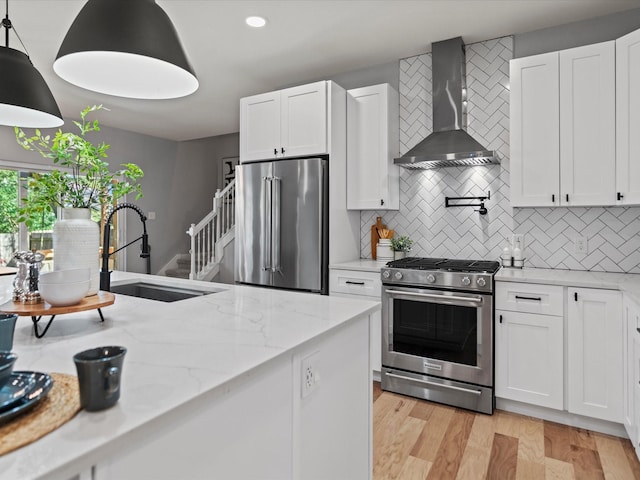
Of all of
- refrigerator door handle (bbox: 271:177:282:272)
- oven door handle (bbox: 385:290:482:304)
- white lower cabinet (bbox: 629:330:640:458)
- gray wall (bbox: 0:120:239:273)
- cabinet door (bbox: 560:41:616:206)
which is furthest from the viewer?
gray wall (bbox: 0:120:239:273)

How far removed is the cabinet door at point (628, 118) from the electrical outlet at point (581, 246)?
500mm

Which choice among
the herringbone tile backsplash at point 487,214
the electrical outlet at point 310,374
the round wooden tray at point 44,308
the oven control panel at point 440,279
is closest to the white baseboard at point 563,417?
the oven control panel at point 440,279

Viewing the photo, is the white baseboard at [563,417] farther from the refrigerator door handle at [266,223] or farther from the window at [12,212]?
the window at [12,212]

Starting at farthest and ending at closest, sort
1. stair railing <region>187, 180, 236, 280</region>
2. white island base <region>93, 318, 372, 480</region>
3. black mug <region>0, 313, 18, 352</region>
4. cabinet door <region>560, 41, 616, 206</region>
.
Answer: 1. stair railing <region>187, 180, 236, 280</region>
2. cabinet door <region>560, 41, 616, 206</region>
3. black mug <region>0, 313, 18, 352</region>
4. white island base <region>93, 318, 372, 480</region>

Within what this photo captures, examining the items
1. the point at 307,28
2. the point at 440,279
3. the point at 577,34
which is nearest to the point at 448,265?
the point at 440,279

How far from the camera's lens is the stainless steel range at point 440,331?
107 inches

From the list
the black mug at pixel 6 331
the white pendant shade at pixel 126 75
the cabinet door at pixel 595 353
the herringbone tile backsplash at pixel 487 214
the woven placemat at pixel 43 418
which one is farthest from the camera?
the herringbone tile backsplash at pixel 487 214

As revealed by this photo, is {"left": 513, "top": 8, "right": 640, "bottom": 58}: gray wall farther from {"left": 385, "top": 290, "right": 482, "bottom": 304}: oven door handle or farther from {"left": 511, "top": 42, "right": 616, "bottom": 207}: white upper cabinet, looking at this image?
{"left": 385, "top": 290, "right": 482, "bottom": 304}: oven door handle

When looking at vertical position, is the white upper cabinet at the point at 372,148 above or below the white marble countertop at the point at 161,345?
above

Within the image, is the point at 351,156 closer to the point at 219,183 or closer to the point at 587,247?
the point at 587,247

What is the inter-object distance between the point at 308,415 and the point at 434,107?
9.55 feet

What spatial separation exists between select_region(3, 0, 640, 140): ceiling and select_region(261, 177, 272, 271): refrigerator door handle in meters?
1.17

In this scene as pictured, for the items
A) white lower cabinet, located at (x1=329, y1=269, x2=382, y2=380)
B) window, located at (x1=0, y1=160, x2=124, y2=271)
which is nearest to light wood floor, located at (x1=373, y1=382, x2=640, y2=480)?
white lower cabinet, located at (x1=329, y1=269, x2=382, y2=380)

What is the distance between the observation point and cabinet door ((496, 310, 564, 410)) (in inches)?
100
